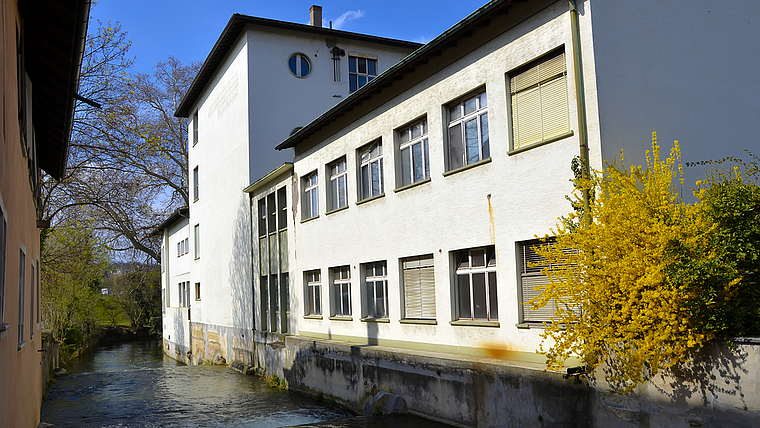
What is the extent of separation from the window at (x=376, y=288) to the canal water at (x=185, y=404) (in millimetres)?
2546

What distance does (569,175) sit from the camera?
34.2 feet

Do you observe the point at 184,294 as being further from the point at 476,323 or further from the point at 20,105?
the point at 20,105

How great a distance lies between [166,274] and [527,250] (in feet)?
128

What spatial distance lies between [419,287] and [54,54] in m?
8.69

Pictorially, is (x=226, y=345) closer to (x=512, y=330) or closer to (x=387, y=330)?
(x=387, y=330)

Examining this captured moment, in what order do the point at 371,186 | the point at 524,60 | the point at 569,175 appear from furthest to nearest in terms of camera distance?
1. the point at 371,186
2. the point at 524,60
3. the point at 569,175

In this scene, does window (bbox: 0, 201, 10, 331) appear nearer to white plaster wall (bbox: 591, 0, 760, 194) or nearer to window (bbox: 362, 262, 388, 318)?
white plaster wall (bbox: 591, 0, 760, 194)

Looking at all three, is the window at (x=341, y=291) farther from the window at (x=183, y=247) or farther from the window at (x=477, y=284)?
the window at (x=183, y=247)

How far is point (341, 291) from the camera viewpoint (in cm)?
1862

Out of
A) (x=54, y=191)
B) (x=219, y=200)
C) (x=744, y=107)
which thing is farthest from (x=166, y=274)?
(x=744, y=107)

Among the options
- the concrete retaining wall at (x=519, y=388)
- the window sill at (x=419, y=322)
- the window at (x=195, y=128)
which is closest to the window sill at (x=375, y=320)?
the window sill at (x=419, y=322)

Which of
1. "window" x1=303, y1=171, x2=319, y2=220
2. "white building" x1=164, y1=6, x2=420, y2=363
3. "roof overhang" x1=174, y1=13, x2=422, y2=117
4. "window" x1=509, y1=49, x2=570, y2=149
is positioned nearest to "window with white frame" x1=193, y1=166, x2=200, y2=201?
"white building" x1=164, y1=6, x2=420, y2=363

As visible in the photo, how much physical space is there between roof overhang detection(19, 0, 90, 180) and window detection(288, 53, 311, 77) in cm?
1539

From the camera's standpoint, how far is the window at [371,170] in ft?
54.4
